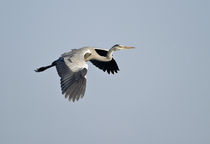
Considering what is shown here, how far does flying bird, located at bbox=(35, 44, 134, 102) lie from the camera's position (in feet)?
42.5

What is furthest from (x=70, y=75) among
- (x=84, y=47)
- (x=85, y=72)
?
(x=84, y=47)

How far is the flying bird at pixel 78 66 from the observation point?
13.0 metres

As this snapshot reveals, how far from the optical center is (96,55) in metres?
18.1

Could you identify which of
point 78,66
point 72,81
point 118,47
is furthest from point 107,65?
point 72,81

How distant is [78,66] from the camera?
14.3m

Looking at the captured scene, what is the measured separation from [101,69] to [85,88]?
245 inches

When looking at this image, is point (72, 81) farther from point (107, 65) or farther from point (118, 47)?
point (107, 65)

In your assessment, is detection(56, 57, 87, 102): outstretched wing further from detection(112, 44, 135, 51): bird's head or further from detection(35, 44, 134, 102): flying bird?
detection(112, 44, 135, 51): bird's head

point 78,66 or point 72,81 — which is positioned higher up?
point 78,66

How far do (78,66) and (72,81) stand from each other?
1157mm

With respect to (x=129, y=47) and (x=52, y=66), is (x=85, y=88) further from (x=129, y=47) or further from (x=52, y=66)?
(x=129, y=47)

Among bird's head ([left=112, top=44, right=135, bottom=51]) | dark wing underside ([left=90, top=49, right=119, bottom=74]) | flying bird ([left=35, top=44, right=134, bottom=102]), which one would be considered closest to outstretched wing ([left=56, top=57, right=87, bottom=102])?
flying bird ([left=35, top=44, right=134, bottom=102])

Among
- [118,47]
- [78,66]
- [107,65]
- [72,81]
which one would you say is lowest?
[72,81]

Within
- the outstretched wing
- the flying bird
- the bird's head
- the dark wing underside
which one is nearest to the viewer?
the outstretched wing
